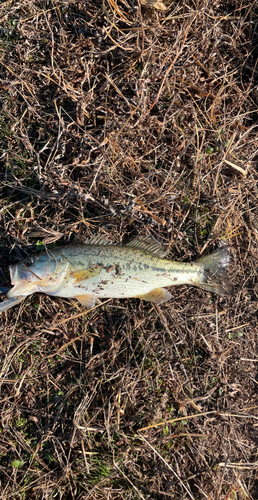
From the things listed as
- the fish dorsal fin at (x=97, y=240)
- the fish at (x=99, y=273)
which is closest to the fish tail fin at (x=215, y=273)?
the fish at (x=99, y=273)

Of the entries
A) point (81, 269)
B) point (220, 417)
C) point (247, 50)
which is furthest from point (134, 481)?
point (247, 50)

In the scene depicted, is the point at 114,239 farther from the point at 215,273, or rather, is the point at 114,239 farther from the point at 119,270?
the point at 215,273

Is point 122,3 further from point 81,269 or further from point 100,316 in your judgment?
point 100,316

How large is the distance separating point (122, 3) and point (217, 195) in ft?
8.45

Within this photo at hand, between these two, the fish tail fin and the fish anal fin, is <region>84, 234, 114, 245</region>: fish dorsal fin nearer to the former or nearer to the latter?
the fish anal fin

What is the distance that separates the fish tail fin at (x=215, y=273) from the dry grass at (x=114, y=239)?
17cm

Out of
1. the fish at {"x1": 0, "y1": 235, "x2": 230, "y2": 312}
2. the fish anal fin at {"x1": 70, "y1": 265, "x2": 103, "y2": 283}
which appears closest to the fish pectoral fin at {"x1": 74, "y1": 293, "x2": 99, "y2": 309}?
the fish at {"x1": 0, "y1": 235, "x2": 230, "y2": 312}

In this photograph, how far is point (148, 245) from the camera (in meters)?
3.57

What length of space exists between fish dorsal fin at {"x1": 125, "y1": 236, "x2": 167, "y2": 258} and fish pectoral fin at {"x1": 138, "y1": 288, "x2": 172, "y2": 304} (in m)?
0.45

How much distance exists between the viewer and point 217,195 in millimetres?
3857

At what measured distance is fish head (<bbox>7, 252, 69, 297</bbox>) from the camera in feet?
10.6

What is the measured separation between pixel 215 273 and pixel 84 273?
1.64 meters

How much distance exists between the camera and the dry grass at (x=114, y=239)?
3436 millimetres

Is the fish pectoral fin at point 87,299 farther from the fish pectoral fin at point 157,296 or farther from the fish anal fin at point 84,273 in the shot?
the fish pectoral fin at point 157,296
